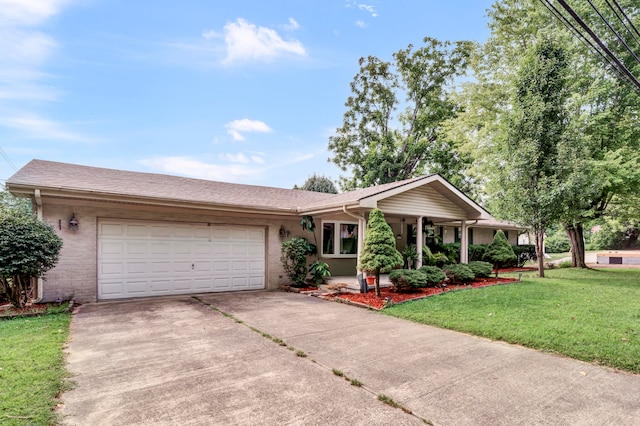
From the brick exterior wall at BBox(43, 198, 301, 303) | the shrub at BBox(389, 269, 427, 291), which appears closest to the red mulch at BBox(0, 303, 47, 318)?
the brick exterior wall at BBox(43, 198, 301, 303)

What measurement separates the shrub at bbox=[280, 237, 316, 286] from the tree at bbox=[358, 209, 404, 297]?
259cm

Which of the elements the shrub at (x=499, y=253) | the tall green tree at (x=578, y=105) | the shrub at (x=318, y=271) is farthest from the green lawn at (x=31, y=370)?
the tall green tree at (x=578, y=105)

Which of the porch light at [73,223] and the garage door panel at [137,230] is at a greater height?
the porch light at [73,223]

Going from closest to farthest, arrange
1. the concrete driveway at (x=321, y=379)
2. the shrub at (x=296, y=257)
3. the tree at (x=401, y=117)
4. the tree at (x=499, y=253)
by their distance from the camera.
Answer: the concrete driveway at (x=321, y=379) → the shrub at (x=296, y=257) → the tree at (x=499, y=253) → the tree at (x=401, y=117)

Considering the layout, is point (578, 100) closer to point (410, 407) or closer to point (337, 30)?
point (337, 30)

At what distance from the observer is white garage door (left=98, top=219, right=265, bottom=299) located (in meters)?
8.66

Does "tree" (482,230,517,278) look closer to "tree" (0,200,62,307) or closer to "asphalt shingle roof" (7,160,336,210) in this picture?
"asphalt shingle roof" (7,160,336,210)

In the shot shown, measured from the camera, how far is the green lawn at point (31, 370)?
2885 mm

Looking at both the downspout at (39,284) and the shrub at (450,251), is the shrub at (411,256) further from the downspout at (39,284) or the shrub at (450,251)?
the downspout at (39,284)

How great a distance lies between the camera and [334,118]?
26.0 m

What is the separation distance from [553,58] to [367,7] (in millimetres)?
7874

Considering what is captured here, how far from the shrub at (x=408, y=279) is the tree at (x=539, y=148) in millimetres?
6238

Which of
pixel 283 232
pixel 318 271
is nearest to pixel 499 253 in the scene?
pixel 318 271

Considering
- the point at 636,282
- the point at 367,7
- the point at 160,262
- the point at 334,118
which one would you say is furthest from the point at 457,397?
the point at 334,118
